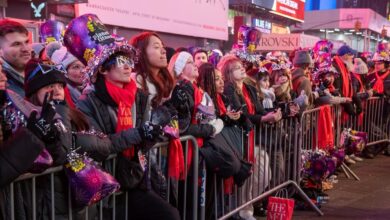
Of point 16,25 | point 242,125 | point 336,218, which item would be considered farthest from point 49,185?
point 336,218

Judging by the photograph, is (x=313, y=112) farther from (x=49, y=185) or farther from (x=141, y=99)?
(x=49, y=185)

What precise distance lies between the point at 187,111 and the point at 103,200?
1319 mm

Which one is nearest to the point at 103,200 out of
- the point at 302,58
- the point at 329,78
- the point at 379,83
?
the point at 329,78

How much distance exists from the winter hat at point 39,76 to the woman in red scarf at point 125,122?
1.76ft

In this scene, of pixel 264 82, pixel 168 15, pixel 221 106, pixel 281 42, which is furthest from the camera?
pixel 281 42

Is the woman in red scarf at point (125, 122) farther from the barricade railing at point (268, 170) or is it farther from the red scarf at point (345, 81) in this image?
the red scarf at point (345, 81)

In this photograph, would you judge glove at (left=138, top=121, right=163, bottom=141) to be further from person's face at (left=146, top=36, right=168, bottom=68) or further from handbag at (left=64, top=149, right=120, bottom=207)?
person's face at (left=146, top=36, right=168, bottom=68)

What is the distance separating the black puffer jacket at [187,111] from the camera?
4.29 meters

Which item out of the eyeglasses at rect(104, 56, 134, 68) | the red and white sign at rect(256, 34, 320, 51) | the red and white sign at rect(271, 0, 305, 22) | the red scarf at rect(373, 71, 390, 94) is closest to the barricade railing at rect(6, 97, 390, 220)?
the eyeglasses at rect(104, 56, 134, 68)

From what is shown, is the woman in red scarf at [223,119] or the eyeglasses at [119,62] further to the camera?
the woman in red scarf at [223,119]

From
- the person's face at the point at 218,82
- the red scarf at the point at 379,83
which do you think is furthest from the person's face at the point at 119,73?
the red scarf at the point at 379,83

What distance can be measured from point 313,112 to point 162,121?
11.5 ft

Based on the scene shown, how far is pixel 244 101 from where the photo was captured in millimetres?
5430

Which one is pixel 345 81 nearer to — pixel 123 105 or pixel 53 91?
pixel 123 105
